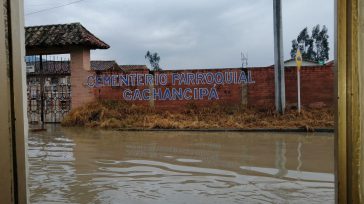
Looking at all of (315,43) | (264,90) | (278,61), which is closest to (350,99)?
(278,61)

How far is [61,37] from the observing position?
15.4 m

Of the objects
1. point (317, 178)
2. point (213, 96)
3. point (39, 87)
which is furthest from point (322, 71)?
point (39, 87)

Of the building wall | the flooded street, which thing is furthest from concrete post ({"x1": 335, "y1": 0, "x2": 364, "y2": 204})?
the building wall

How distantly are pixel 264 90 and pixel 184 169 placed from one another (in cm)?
791

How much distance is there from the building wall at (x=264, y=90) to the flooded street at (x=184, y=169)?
3150 millimetres

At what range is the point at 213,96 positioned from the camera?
45.1 ft

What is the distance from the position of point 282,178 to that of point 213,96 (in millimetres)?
8505

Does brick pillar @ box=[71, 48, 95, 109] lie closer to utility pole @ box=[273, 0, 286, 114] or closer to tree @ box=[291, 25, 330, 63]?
utility pole @ box=[273, 0, 286, 114]

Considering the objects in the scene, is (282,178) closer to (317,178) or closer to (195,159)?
(317,178)

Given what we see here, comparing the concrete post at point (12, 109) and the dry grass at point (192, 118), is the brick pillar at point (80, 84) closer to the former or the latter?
the dry grass at point (192, 118)

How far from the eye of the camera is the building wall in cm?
1304

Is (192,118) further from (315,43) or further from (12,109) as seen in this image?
(315,43)

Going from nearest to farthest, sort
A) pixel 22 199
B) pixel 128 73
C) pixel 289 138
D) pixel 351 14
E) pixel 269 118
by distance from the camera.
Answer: pixel 351 14 < pixel 22 199 < pixel 289 138 < pixel 269 118 < pixel 128 73

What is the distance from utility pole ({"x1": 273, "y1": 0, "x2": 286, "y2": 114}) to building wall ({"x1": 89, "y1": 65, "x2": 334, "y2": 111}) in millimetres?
556
